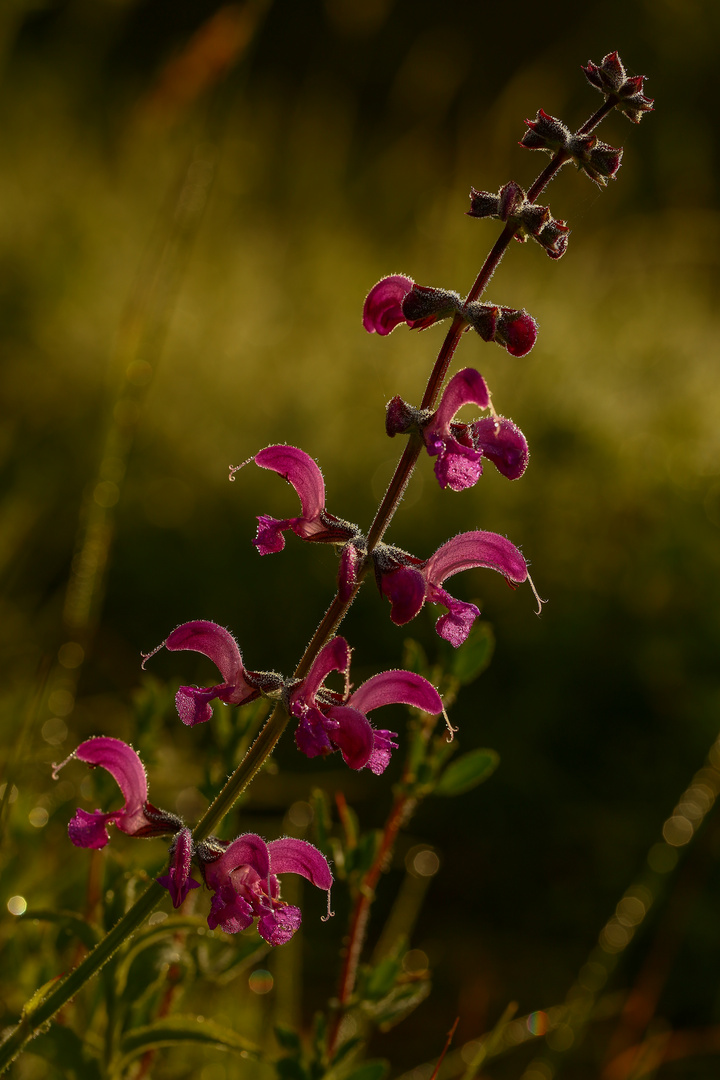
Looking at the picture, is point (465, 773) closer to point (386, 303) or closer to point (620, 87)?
point (386, 303)

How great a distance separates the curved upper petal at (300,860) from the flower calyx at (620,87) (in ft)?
2.07

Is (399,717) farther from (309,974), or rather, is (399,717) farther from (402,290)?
(402,290)

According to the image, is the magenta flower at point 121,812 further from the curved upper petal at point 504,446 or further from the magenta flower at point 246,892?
the curved upper petal at point 504,446

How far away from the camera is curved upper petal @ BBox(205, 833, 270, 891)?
2.46 ft

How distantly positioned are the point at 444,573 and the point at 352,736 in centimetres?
18

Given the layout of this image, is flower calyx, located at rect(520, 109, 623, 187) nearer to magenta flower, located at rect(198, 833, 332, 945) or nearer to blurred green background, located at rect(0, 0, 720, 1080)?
blurred green background, located at rect(0, 0, 720, 1080)

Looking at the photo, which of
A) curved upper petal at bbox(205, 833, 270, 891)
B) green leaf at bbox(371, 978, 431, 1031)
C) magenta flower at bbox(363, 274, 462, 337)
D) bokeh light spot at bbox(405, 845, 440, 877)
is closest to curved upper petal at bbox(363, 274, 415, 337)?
magenta flower at bbox(363, 274, 462, 337)

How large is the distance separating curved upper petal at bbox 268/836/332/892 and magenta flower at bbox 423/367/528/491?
33cm

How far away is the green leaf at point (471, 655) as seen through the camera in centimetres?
109

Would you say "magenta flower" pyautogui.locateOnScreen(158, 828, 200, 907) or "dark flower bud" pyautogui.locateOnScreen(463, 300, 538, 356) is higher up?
"dark flower bud" pyautogui.locateOnScreen(463, 300, 538, 356)

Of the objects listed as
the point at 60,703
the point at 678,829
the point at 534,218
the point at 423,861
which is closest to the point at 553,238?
the point at 534,218

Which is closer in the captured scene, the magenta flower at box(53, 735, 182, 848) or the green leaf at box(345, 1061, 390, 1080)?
the magenta flower at box(53, 735, 182, 848)

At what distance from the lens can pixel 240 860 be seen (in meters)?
0.76

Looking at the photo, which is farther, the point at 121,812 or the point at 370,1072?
the point at 370,1072
